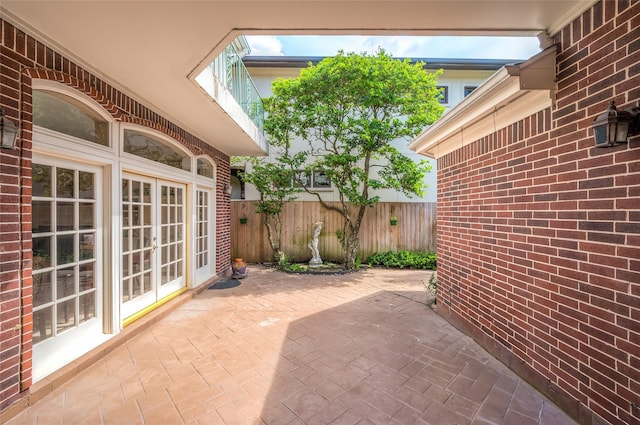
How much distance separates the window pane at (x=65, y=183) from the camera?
2.71m

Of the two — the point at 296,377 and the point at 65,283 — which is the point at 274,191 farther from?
the point at 296,377

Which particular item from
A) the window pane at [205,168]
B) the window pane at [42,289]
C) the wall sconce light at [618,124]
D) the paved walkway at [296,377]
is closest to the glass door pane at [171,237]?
the window pane at [205,168]

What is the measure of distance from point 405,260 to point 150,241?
6.23 m

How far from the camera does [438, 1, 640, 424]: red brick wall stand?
1715mm

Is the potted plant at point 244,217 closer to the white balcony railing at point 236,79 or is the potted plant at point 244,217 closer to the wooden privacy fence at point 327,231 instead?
the wooden privacy fence at point 327,231

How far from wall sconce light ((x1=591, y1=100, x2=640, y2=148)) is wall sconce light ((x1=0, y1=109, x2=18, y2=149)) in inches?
151

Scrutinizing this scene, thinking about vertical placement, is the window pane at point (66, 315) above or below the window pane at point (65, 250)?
below

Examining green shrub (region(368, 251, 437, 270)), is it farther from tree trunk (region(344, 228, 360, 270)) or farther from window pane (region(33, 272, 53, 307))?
window pane (region(33, 272, 53, 307))

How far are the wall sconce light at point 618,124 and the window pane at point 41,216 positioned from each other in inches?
167

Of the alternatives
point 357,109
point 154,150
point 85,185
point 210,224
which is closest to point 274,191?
point 210,224

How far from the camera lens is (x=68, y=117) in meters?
2.72

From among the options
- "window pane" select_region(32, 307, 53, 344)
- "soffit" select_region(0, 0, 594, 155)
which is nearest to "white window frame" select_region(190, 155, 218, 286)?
"window pane" select_region(32, 307, 53, 344)

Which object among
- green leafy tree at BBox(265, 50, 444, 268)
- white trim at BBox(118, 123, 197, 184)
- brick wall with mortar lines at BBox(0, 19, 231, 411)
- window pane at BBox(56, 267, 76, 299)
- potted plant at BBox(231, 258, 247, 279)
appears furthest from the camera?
green leafy tree at BBox(265, 50, 444, 268)

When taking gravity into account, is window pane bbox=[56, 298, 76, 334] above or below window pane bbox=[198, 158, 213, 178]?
below
